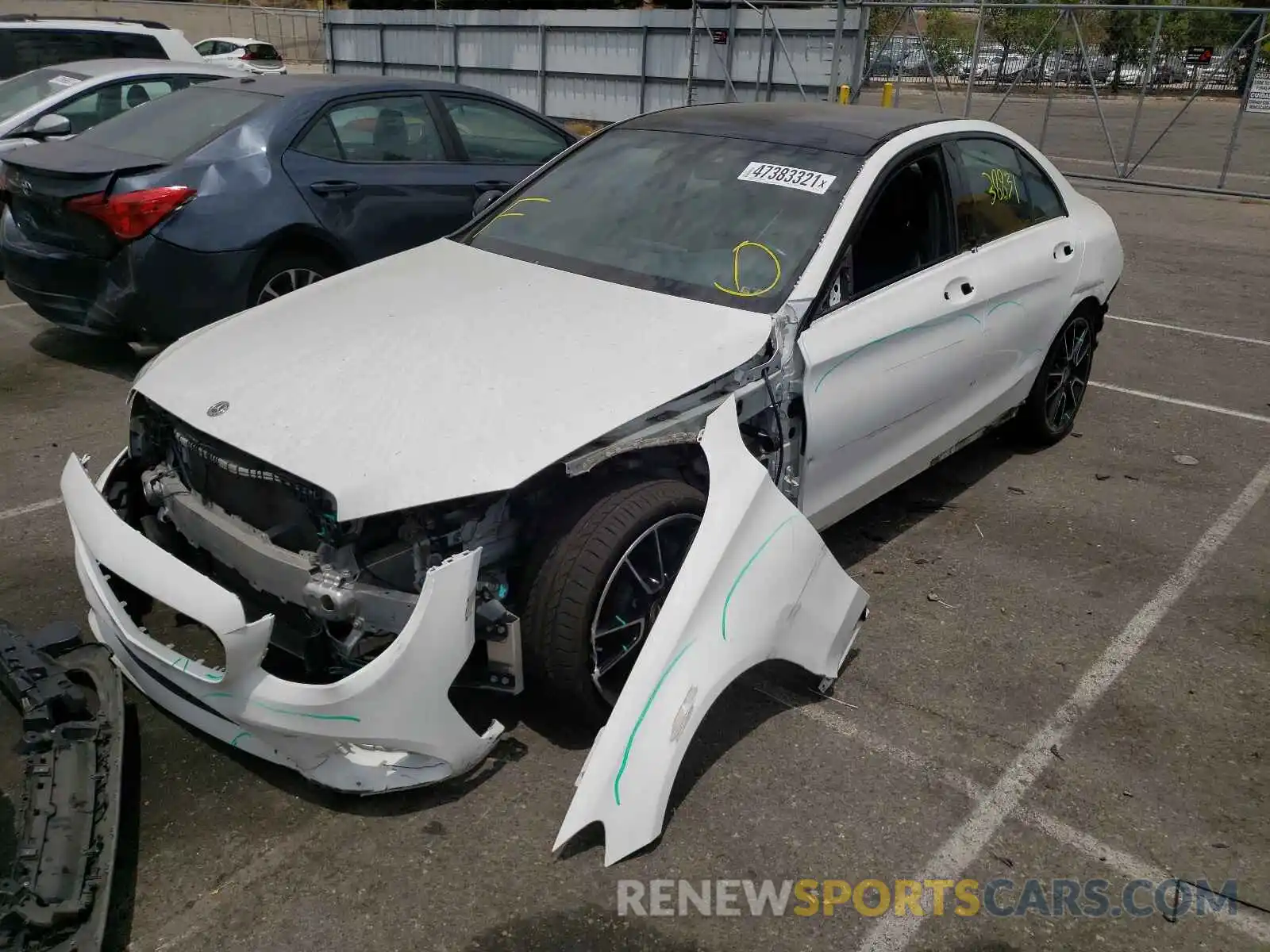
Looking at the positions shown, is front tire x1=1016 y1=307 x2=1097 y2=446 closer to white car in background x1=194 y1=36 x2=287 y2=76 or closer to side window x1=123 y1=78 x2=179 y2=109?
side window x1=123 y1=78 x2=179 y2=109

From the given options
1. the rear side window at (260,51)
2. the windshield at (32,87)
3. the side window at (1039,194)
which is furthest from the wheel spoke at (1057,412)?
the rear side window at (260,51)

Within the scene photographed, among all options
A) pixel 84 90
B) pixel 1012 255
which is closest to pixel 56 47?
pixel 84 90

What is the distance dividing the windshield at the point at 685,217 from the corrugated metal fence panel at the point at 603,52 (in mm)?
12097

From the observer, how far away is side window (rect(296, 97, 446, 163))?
590cm

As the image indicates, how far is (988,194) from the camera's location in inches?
174

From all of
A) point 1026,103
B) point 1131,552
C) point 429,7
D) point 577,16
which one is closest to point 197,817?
point 1131,552

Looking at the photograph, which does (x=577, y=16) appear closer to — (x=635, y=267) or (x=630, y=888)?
(x=635, y=267)

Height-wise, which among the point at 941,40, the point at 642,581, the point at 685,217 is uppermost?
the point at 941,40

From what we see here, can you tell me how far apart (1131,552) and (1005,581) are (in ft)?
2.26

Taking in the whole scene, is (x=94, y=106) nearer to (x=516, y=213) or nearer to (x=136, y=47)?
(x=136, y=47)

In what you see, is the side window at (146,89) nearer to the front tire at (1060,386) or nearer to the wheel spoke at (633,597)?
the front tire at (1060,386)

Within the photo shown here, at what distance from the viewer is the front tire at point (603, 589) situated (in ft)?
9.01

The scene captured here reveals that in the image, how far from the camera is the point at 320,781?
2604 mm

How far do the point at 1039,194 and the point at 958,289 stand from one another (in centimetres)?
125
